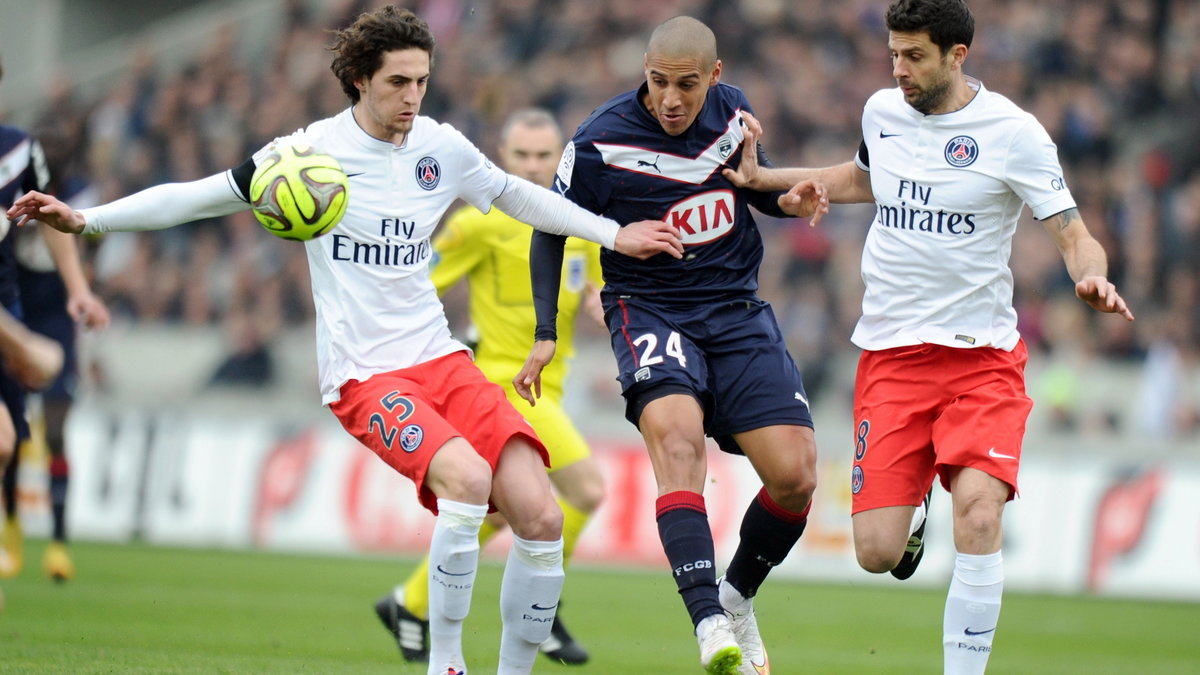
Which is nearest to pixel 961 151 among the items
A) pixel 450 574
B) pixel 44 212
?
pixel 450 574

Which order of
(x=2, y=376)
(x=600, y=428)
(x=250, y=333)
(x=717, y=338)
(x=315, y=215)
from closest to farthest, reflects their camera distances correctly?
(x=315, y=215)
(x=717, y=338)
(x=2, y=376)
(x=600, y=428)
(x=250, y=333)

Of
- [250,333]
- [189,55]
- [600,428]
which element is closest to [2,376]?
[600,428]

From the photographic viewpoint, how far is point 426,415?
6496 mm

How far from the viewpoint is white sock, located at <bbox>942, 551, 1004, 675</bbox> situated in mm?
6500

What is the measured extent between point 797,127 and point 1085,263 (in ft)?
42.8

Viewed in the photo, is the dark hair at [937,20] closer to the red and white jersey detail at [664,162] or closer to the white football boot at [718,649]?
the red and white jersey detail at [664,162]

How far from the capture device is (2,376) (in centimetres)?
1007

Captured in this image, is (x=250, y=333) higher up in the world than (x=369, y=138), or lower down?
lower down

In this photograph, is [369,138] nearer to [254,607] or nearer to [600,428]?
[254,607]

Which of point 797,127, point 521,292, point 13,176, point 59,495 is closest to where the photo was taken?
point 13,176

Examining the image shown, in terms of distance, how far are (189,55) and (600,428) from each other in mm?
13057

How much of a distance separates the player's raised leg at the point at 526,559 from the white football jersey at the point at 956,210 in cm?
173

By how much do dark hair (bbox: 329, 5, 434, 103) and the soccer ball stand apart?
477mm

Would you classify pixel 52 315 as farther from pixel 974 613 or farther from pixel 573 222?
pixel 974 613
